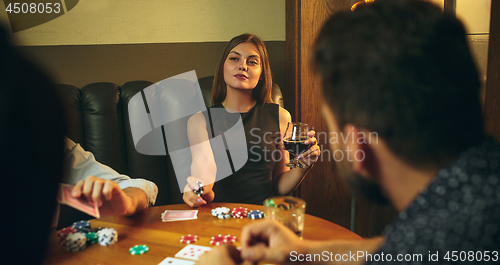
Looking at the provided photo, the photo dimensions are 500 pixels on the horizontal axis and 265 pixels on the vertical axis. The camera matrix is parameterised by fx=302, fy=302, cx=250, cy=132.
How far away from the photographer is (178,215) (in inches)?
47.4

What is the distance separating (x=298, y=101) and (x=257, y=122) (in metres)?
0.67

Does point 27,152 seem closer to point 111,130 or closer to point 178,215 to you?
point 178,215

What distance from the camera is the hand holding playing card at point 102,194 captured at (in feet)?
2.66

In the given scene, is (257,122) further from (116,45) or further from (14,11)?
(14,11)

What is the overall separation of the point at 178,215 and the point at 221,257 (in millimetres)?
561

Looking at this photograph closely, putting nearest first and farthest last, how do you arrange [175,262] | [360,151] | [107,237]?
[360,151], [175,262], [107,237]

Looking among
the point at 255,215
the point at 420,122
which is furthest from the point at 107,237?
the point at 420,122

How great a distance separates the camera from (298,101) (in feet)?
8.13

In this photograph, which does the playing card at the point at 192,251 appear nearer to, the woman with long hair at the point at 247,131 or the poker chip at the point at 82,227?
the poker chip at the point at 82,227

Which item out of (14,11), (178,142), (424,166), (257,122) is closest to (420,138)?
(424,166)

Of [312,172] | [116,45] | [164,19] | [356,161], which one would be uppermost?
[164,19]

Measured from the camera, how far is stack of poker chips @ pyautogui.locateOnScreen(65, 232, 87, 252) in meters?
0.91

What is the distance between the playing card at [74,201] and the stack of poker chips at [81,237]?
201 mm

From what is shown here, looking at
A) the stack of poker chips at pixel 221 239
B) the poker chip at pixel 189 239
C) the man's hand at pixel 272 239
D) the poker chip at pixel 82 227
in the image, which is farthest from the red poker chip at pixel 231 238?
the poker chip at pixel 82 227
